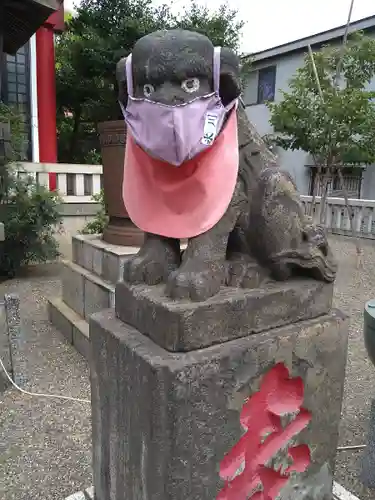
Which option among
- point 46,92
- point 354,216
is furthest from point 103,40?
point 354,216

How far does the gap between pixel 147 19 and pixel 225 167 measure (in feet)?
26.3

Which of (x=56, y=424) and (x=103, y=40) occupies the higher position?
(x=103, y=40)

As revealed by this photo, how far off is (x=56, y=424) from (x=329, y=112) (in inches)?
169

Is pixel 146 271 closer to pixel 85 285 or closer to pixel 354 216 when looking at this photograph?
pixel 85 285

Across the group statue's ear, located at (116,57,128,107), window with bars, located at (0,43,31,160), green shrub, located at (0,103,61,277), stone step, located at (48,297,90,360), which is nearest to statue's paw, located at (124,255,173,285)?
statue's ear, located at (116,57,128,107)

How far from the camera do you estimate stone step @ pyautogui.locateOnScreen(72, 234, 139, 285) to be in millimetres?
3059

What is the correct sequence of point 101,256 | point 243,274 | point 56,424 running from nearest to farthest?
point 243,274
point 56,424
point 101,256

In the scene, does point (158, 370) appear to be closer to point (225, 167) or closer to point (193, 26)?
point (225, 167)

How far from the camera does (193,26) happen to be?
8.53 m

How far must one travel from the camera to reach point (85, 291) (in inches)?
135

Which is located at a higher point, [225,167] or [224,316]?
[225,167]

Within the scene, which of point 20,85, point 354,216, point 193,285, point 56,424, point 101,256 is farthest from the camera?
point 354,216

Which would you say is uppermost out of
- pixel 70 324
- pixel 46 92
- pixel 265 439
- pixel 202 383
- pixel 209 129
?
pixel 46 92

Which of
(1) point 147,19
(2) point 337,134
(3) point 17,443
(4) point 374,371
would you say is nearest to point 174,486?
(3) point 17,443
